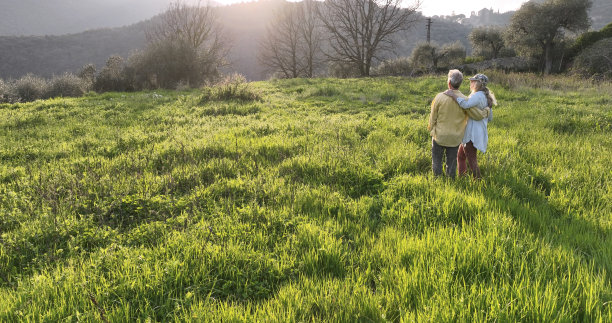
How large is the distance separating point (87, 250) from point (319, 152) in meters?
4.07

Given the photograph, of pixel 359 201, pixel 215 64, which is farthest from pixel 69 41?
pixel 359 201

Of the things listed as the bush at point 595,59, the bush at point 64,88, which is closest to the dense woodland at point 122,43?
the bush at point 595,59

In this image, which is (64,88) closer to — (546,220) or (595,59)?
(546,220)

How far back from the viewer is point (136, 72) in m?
26.8

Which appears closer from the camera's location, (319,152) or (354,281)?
(354,281)

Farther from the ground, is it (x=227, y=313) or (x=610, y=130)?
(x=610, y=130)

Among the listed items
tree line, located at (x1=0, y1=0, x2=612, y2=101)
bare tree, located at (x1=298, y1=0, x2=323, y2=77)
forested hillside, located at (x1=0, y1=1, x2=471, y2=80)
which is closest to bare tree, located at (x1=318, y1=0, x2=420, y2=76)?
tree line, located at (x1=0, y1=0, x2=612, y2=101)

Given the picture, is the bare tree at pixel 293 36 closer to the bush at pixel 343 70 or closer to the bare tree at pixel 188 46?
the bush at pixel 343 70

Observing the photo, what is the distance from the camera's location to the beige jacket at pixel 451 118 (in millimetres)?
4652

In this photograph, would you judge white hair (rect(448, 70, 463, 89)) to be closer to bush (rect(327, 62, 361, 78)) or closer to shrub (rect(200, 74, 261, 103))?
shrub (rect(200, 74, 261, 103))

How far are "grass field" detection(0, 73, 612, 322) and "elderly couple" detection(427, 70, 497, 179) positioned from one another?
1.50 feet

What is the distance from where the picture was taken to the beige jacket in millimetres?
4652

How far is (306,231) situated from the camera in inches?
129

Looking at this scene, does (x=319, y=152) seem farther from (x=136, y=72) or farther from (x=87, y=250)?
A: (x=136, y=72)
